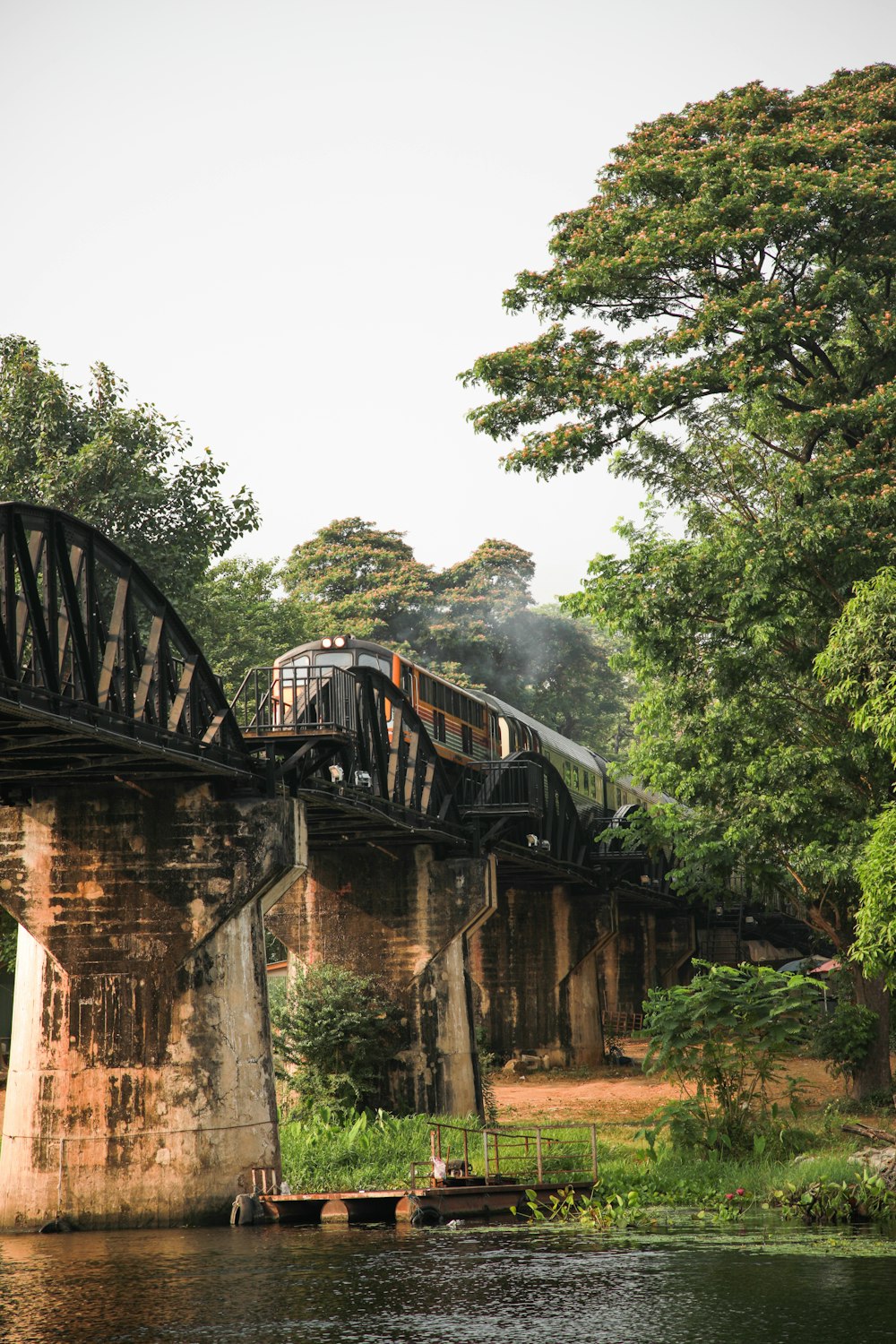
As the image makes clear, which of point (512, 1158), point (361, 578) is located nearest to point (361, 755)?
point (512, 1158)

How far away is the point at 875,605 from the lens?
2828 cm

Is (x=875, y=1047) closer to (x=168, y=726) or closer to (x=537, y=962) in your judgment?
(x=537, y=962)

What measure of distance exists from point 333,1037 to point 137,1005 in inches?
343

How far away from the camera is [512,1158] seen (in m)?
25.4

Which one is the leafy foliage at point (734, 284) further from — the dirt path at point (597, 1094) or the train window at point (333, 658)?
the dirt path at point (597, 1094)

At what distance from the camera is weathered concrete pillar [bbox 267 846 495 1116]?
33.5 m

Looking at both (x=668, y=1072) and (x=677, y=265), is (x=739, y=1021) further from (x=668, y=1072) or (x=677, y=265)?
(x=677, y=265)

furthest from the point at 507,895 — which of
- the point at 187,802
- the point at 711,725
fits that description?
the point at 187,802

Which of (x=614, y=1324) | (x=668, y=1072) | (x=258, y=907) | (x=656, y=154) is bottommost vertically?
(x=614, y=1324)

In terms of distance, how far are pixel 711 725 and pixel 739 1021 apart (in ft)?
28.4

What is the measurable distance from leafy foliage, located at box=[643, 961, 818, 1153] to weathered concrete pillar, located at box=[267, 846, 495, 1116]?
25.5ft

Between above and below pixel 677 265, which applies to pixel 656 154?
above

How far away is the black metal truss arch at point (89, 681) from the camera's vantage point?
18219 mm

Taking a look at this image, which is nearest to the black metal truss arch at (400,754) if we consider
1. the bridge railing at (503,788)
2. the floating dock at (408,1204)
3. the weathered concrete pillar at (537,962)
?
the bridge railing at (503,788)
